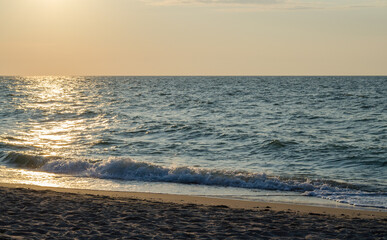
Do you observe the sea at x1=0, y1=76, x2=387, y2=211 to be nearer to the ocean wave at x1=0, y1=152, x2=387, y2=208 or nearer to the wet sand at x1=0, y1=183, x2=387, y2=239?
the ocean wave at x1=0, y1=152, x2=387, y2=208

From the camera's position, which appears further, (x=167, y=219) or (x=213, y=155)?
(x=213, y=155)

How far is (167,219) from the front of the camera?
357 inches

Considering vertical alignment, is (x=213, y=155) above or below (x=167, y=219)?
above

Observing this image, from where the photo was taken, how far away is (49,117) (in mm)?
35281

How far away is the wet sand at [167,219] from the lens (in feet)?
26.2

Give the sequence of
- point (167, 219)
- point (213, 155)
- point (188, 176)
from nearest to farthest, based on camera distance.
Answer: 1. point (167, 219)
2. point (188, 176)
3. point (213, 155)

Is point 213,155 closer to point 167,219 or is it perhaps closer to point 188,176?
point 188,176

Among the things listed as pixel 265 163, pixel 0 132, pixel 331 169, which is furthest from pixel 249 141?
pixel 0 132

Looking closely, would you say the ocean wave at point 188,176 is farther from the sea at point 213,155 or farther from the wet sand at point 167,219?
the wet sand at point 167,219

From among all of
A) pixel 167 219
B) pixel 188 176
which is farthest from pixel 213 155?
pixel 167 219

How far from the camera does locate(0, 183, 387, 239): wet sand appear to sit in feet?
26.2

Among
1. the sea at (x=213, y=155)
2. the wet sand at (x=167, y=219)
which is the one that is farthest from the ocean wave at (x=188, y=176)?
the wet sand at (x=167, y=219)

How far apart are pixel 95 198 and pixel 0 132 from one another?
17.2 meters

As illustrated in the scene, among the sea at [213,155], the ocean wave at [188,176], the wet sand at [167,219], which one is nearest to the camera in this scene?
the wet sand at [167,219]
